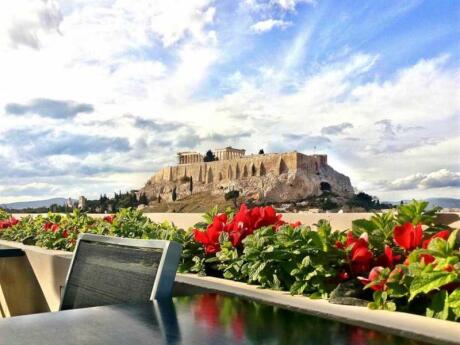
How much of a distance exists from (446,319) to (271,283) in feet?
2.28

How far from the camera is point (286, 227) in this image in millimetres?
2223

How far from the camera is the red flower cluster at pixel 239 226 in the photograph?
101 inches

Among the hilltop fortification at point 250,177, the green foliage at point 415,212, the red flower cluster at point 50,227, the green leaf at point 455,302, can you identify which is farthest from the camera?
the hilltop fortification at point 250,177

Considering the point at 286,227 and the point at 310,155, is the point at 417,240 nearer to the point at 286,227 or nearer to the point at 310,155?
the point at 286,227

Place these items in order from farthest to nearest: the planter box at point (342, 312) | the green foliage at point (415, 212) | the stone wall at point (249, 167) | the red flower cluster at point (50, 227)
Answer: the stone wall at point (249, 167), the red flower cluster at point (50, 227), the green foliage at point (415, 212), the planter box at point (342, 312)

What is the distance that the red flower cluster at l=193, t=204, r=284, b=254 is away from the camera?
8.42ft

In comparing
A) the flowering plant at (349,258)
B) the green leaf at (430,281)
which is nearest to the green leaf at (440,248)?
the flowering plant at (349,258)

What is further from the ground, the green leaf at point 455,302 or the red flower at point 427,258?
the red flower at point 427,258

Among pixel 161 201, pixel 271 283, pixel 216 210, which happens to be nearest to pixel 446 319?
pixel 271 283

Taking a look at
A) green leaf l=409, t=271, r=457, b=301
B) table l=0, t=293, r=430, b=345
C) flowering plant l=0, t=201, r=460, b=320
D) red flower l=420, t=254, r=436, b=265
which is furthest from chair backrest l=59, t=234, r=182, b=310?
red flower l=420, t=254, r=436, b=265

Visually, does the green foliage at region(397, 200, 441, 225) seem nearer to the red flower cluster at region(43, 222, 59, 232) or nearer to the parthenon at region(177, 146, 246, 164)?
the red flower cluster at region(43, 222, 59, 232)

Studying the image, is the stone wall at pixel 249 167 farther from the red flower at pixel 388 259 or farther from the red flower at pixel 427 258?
the red flower at pixel 427 258

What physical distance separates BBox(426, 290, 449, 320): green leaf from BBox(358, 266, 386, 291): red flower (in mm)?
173

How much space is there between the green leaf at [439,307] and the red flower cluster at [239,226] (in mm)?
1012
